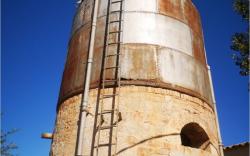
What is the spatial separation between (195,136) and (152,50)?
2.85 m

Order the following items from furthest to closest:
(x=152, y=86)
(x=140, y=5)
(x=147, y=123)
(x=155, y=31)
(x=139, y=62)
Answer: (x=140, y=5) < (x=155, y=31) < (x=139, y=62) < (x=152, y=86) < (x=147, y=123)

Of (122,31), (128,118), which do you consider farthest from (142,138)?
(122,31)

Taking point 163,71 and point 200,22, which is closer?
point 163,71

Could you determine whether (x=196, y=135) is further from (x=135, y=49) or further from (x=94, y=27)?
(x=94, y=27)

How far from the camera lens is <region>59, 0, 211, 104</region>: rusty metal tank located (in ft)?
27.8

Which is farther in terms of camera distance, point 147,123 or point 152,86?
point 152,86

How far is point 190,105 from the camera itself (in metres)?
8.41

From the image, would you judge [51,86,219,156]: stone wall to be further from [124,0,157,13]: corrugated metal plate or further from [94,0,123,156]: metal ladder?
[124,0,157,13]: corrugated metal plate

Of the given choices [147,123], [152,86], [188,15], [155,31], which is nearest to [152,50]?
[155,31]

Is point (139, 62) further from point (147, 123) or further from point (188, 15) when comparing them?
point (188, 15)

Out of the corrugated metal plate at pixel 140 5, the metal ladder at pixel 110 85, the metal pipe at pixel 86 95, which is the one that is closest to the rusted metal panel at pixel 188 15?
the corrugated metal plate at pixel 140 5

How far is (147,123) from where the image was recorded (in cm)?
755

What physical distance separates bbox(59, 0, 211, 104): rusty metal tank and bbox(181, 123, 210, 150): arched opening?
99 cm

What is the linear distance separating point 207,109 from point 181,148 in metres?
1.99
